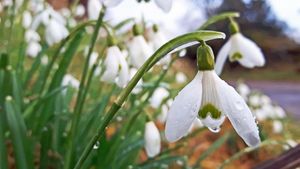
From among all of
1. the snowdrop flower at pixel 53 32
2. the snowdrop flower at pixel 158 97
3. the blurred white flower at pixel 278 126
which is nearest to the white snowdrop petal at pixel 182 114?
the snowdrop flower at pixel 53 32

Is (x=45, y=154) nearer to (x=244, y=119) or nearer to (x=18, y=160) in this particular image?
(x=18, y=160)

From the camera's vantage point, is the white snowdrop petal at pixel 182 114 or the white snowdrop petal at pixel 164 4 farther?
the white snowdrop petal at pixel 164 4

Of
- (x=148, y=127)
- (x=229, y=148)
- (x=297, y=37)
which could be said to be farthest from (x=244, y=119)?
(x=297, y=37)

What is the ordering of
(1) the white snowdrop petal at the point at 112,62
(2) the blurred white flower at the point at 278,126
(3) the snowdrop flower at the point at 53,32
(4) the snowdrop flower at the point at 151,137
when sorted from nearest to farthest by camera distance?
1. (1) the white snowdrop petal at the point at 112,62
2. (4) the snowdrop flower at the point at 151,137
3. (3) the snowdrop flower at the point at 53,32
4. (2) the blurred white flower at the point at 278,126

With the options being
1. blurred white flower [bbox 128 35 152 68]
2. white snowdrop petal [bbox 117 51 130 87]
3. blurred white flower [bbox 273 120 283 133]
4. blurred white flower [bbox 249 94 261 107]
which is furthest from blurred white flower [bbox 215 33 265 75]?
blurred white flower [bbox 249 94 261 107]

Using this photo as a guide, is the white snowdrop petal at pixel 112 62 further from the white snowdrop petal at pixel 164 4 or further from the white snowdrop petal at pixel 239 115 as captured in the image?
the white snowdrop petal at pixel 239 115

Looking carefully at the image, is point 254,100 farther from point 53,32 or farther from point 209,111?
point 209,111

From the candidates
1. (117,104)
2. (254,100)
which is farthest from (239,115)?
(254,100)
